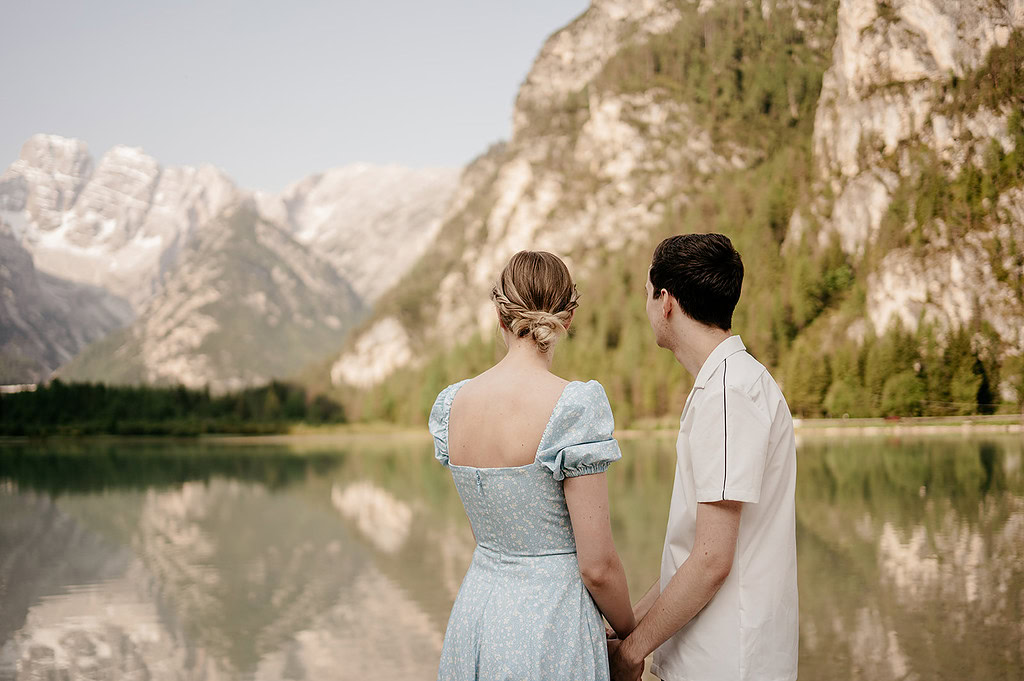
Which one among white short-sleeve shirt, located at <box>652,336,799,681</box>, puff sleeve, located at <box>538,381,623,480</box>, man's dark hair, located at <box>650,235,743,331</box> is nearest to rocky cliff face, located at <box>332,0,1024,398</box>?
man's dark hair, located at <box>650,235,743,331</box>

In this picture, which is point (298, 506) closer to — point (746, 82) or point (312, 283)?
point (746, 82)

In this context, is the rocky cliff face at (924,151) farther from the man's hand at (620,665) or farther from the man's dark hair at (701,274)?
the man's hand at (620,665)

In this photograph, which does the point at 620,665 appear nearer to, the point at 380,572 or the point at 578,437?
the point at 578,437

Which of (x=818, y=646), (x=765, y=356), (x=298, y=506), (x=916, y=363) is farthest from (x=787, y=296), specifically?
(x=818, y=646)

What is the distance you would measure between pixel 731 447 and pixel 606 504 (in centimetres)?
35

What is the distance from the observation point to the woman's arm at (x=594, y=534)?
196cm

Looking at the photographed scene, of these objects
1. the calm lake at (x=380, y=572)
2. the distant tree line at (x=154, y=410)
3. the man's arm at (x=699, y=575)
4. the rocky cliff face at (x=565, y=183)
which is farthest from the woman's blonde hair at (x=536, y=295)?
the rocky cliff face at (x=565, y=183)

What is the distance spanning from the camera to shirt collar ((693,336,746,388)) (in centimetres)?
191

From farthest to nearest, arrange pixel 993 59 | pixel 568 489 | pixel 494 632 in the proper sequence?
pixel 993 59 → pixel 494 632 → pixel 568 489

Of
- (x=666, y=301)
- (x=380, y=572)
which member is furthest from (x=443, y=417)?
(x=380, y=572)

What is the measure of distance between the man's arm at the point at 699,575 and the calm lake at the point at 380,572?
13.5 feet

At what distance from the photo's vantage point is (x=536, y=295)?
2.03 m

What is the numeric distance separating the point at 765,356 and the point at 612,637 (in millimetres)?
43789

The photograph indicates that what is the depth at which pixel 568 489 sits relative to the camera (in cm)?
198
